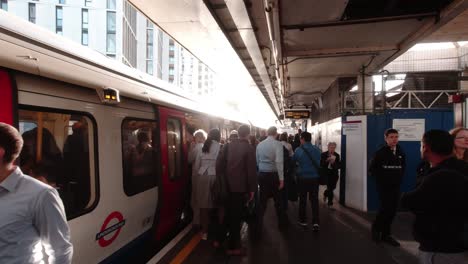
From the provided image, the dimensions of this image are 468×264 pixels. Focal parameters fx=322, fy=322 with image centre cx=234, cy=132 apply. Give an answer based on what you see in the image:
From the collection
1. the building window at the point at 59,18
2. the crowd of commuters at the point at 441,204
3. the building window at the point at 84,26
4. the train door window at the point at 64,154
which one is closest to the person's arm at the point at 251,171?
the train door window at the point at 64,154

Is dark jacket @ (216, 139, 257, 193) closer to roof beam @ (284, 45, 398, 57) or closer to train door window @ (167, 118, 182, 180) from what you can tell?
train door window @ (167, 118, 182, 180)

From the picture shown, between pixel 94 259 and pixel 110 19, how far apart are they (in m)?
45.3

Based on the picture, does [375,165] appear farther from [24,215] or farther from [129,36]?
[129,36]

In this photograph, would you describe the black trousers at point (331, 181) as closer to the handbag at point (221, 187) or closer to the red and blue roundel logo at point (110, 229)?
the handbag at point (221, 187)

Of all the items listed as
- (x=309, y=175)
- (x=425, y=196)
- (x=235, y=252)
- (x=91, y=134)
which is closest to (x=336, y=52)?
(x=309, y=175)

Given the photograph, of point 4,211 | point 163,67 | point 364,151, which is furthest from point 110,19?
point 4,211

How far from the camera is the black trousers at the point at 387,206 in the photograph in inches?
182

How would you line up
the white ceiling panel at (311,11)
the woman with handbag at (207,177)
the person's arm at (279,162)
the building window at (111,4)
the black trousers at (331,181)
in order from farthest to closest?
1. the building window at (111,4)
2. the black trousers at (331,181)
3. the person's arm at (279,162)
4. the white ceiling panel at (311,11)
5. the woman with handbag at (207,177)

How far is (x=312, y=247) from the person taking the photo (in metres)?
4.53

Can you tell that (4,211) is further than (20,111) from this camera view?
No

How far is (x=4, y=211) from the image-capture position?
153cm

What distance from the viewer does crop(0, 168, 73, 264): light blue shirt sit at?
154 cm

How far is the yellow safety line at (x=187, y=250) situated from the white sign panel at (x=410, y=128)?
14.5 feet

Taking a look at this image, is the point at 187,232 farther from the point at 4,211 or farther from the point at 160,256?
the point at 4,211
